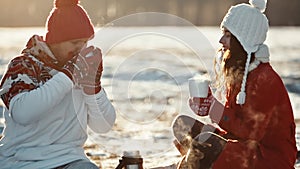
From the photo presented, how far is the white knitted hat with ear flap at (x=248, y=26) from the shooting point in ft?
13.3

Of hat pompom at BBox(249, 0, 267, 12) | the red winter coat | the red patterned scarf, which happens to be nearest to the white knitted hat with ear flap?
hat pompom at BBox(249, 0, 267, 12)

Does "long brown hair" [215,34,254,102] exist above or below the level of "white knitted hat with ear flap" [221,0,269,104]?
below

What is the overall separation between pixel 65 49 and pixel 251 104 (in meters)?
1.10

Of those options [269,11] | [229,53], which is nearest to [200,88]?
[229,53]

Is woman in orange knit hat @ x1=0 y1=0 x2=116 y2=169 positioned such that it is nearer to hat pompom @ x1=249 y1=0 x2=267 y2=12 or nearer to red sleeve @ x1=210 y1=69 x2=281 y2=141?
red sleeve @ x1=210 y1=69 x2=281 y2=141

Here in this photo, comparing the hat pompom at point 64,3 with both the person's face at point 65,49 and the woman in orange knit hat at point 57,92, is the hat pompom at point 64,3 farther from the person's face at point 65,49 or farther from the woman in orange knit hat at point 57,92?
the person's face at point 65,49

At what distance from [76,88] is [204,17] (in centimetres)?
2913

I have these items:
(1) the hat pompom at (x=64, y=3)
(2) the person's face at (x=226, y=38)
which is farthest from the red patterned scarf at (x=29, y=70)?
(2) the person's face at (x=226, y=38)

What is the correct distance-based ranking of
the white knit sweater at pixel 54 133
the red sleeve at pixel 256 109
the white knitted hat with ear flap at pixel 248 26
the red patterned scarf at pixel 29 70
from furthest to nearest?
the white knitted hat with ear flap at pixel 248 26 → the red sleeve at pixel 256 109 → the white knit sweater at pixel 54 133 → the red patterned scarf at pixel 29 70

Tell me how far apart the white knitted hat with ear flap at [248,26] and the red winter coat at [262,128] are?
115 millimetres

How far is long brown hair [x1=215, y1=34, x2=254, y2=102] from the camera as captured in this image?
4098 millimetres

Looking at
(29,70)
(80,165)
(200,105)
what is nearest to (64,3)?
(29,70)

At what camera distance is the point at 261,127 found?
3.97 metres

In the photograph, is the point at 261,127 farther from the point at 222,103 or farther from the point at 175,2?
the point at 175,2
